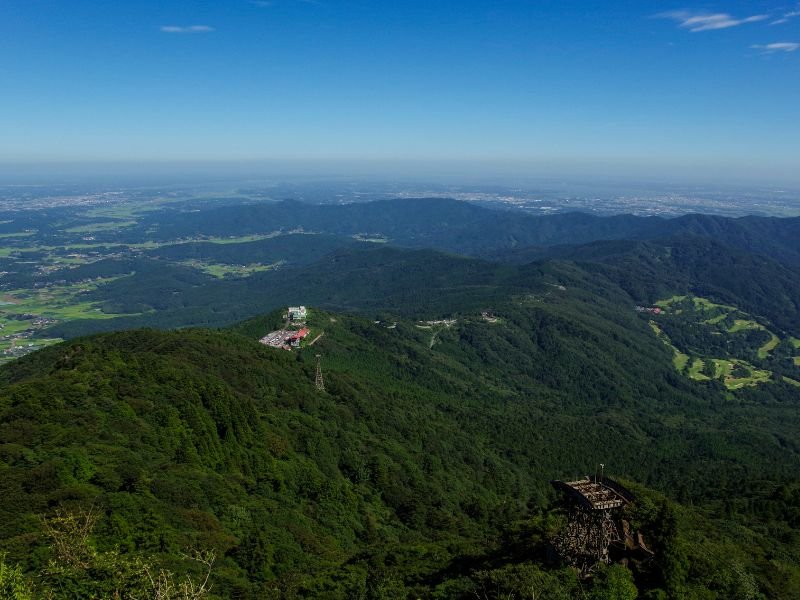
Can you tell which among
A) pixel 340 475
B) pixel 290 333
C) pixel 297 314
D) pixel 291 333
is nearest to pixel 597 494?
pixel 340 475

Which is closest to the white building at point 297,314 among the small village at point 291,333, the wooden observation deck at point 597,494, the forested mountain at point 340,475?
the small village at point 291,333

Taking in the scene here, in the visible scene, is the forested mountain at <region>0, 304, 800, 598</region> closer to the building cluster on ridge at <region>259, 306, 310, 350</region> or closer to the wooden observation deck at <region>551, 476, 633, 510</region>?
the wooden observation deck at <region>551, 476, 633, 510</region>

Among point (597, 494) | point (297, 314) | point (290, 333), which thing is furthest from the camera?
point (297, 314)

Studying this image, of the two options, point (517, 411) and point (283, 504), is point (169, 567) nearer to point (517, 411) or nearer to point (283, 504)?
point (283, 504)

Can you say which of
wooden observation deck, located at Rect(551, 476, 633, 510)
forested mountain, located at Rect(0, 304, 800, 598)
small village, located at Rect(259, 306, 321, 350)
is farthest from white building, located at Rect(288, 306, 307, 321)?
wooden observation deck, located at Rect(551, 476, 633, 510)

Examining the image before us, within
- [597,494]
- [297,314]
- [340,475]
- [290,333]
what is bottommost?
[290,333]

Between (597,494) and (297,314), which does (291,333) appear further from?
(597,494)

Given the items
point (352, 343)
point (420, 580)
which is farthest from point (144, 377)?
point (352, 343)

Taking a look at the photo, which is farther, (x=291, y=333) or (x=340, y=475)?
(x=291, y=333)
